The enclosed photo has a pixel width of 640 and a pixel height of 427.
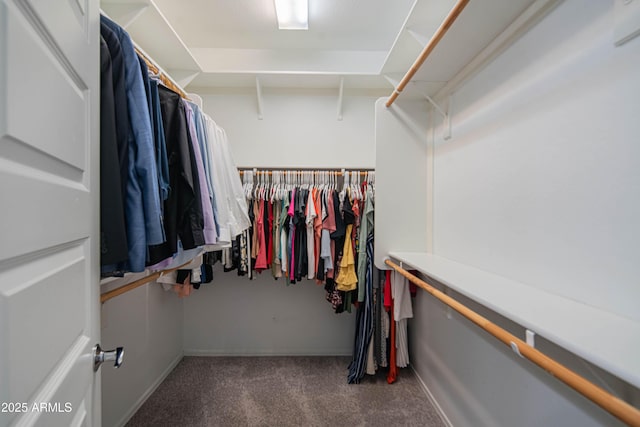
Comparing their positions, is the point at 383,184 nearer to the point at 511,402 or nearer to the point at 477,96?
the point at 477,96

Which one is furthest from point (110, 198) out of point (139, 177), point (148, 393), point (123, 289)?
point (148, 393)

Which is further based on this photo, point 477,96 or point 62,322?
point 477,96

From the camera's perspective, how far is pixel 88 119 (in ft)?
1.83

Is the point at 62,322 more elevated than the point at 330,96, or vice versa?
the point at 330,96

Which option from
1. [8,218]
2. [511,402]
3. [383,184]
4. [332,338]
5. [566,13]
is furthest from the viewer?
[332,338]

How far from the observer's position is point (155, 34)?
1.53 m

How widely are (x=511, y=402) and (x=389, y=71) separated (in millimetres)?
2112

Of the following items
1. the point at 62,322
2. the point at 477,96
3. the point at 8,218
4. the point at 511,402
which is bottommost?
the point at 511,402

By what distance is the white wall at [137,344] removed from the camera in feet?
4.60

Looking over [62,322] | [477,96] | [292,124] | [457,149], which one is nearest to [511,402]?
[457,149]

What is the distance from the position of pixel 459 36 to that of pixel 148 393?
281cm

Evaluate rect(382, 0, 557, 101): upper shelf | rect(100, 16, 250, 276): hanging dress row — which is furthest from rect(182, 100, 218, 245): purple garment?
rect(382, 0, 557, 101): upper shelf

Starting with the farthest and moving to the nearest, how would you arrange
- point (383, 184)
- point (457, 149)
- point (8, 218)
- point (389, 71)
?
point (389, 71), point (383, 184), point (457, 149), point (8, 218)

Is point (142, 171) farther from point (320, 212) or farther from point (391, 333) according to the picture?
point (391, 333)
